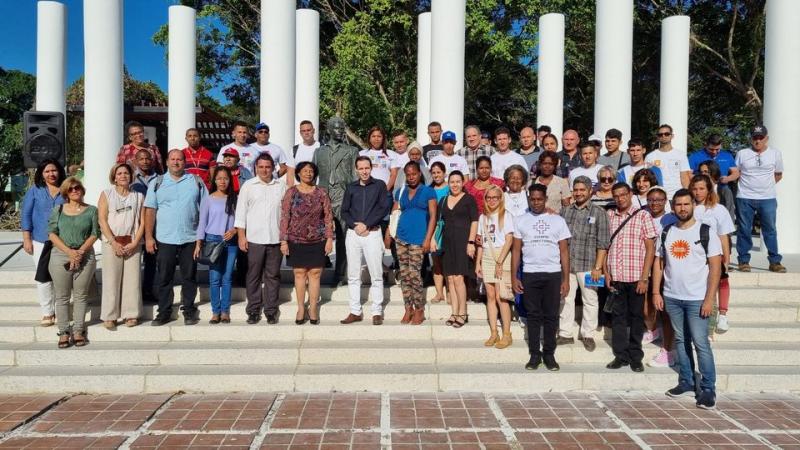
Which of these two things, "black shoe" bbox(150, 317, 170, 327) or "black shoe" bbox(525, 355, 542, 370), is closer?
"black shoe" bbox(525, 355, 542, 370)

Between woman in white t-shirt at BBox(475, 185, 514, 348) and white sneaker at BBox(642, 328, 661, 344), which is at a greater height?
woman in white t-shirt at BBox(475, 185, 514, 348)

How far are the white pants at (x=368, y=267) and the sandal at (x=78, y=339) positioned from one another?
2.94m

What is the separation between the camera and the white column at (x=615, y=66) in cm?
1288

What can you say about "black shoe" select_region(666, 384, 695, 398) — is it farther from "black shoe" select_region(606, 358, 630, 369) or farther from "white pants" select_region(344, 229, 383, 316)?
"white pants" select_region(344, 229, 383, 316)

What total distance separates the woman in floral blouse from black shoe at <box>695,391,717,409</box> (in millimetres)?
4051

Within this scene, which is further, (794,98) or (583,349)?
(794,98)

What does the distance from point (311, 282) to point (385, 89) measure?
17.9 m

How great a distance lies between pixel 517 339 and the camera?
22.8 feet

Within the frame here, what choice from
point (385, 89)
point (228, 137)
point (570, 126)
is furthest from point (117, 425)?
point (228, 137)

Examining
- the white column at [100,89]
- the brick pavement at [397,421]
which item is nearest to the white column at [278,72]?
the white column at [100,89]

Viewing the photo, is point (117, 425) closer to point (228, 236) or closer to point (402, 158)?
point (228, 236)

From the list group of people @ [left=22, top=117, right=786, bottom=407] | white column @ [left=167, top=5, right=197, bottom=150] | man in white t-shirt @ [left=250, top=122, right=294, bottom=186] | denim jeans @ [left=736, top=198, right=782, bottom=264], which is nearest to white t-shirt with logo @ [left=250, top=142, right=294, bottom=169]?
man in white t-shirt @ [left=250, top=122, right=294, bottom=186]

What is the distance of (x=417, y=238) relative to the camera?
23.1 ft

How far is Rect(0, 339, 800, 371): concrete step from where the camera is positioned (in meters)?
6.45
